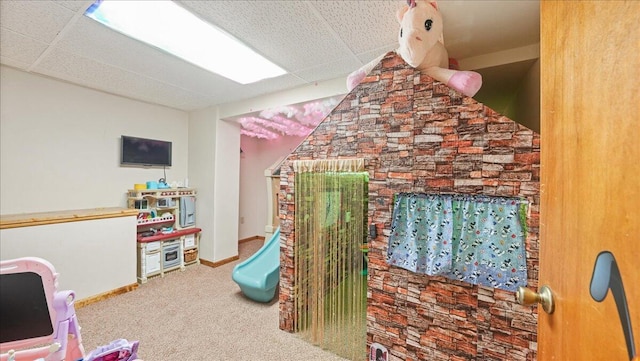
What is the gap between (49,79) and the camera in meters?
2.79

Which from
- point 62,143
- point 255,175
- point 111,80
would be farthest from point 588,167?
point 255,175

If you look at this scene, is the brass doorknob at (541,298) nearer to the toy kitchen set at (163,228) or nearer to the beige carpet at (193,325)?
the beige carpet at (193,325)

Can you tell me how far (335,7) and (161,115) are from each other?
11.2 feet

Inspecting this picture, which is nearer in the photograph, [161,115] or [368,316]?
[368,316]

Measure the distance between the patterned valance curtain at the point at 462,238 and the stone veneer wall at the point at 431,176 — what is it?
6 centimetres

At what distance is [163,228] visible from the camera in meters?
3.69

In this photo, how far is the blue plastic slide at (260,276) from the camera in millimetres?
2770

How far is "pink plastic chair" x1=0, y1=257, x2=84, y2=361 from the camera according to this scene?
1.17m

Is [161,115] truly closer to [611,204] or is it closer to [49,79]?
[49,79]

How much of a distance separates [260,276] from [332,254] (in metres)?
1.23

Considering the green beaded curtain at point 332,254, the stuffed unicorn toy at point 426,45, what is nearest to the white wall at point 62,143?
the green beaded curtain at point 332,254

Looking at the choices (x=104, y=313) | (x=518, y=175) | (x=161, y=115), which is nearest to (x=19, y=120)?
(x=161, y=115)

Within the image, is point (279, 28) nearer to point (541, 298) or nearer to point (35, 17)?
point (35, 17)

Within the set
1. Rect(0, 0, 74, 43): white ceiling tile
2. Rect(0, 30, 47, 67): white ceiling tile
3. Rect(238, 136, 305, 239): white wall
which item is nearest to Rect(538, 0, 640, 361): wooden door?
Rect(0, 0, 74, 43): white ceiling tile
